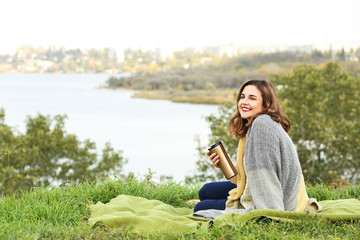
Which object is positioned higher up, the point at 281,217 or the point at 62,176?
the point at 281,217

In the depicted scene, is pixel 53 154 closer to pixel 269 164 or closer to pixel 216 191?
pixel 216 191

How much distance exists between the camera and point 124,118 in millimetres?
36438

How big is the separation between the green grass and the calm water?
8.28 metres

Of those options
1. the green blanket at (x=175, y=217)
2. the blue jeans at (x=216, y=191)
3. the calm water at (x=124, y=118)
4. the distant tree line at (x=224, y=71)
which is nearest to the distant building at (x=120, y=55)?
the distant tree line at (x=224, y=71)

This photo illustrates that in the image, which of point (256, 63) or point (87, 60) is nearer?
point (256, 63)

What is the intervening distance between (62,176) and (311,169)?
285 inches

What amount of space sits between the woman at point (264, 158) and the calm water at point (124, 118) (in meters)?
9.25

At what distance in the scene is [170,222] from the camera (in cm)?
320

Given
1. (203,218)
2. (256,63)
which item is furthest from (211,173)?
(256,63)

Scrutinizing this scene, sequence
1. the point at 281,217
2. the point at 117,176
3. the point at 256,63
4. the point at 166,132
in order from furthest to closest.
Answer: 1. the point at 256,63
2. the point at 166,132
3. the point at 117,176
4. the point at 281,217

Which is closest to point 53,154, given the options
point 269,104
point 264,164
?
point 269,104

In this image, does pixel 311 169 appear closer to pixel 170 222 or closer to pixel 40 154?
pixel 40 154

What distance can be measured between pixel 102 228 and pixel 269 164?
125 centimetres

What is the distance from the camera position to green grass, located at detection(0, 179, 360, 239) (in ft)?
9.71
